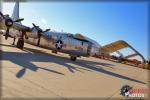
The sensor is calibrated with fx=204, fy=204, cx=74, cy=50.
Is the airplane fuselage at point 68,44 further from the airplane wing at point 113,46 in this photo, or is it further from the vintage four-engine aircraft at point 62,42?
the airplane wing at point 113,46

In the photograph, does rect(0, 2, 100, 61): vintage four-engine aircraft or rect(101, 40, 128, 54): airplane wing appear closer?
rect(0, 2, 100, 61): vintage four-engine aircraft

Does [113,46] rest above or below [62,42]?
above

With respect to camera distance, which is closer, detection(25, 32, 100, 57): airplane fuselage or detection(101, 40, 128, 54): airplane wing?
detection(25, 32, 100, 57): airplane fuselage

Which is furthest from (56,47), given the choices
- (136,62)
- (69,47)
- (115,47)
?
(136,62)

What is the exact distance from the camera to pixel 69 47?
82.0ft

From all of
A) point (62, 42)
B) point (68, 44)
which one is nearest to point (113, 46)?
point (68, 44)

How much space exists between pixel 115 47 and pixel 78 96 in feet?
122

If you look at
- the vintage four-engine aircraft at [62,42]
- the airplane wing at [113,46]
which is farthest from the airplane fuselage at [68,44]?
the airplane wing at [113,46]

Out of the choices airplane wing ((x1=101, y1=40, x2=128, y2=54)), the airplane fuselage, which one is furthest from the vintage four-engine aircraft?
airplane wing ((x1=101, y1=40, x2=128, y2=54))

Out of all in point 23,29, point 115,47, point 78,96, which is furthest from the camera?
point 115,47

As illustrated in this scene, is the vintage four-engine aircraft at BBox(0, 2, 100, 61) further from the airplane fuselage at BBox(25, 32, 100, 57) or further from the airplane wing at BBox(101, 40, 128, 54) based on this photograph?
the airplane wing at BBox(101, 40, 128, 54)

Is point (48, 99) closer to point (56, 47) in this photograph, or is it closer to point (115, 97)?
point (115, 97)

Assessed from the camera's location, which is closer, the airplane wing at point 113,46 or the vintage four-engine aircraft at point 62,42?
the vintage four-engine aircraft at point 62,42

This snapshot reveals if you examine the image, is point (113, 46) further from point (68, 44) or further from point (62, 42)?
point (62, 42)
